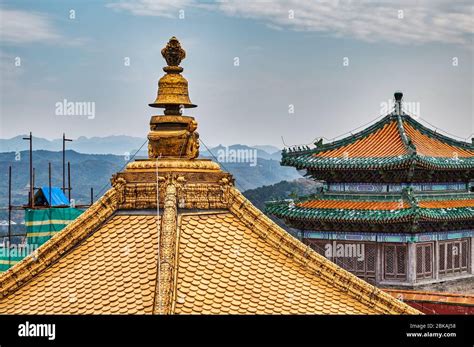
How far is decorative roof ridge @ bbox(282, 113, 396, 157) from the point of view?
27.7 meters

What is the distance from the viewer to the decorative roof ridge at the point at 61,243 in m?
11.3

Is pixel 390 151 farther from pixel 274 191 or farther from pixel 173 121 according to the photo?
pixel 274 191

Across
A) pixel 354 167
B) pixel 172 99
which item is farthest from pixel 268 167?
pixel 172 99

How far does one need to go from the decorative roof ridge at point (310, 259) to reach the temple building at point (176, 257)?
1 cm

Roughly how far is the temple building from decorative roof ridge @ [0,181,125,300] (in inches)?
0.5

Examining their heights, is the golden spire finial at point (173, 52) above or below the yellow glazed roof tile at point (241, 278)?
above

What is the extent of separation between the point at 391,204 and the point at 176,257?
15.9 m

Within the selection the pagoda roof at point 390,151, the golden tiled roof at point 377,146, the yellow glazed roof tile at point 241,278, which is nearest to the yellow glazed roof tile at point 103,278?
the yellow glazed roof tile at point 241,278

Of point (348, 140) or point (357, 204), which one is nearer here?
point (357, 204)

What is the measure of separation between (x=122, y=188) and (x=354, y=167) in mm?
15508

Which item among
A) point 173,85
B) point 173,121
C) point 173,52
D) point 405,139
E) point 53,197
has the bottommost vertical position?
point 53,197

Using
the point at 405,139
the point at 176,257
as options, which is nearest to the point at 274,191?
the point at 405,139

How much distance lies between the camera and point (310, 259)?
37.5 feet

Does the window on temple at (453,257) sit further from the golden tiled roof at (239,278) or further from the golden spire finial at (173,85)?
the golden spire finial at (173,85)
